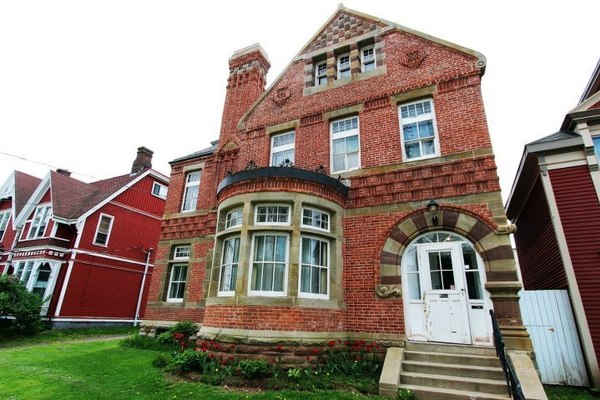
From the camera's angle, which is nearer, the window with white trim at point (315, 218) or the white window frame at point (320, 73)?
the window with white trim at point (315, 218)

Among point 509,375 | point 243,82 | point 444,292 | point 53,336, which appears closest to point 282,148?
point 243,82

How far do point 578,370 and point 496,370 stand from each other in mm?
2796

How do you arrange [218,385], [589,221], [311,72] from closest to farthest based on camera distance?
[218,385] < [589,221] < [311,72]

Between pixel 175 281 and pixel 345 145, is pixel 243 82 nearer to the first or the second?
pixel 345 145

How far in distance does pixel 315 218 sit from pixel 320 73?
6352 millimetres

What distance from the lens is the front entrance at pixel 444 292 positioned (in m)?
7.36

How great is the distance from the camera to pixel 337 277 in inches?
340

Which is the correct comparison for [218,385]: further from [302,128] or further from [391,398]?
[302,128]

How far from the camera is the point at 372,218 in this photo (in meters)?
9.09

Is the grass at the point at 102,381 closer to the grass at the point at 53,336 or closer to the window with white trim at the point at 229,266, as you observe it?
the window with white trim at the point at 229,266

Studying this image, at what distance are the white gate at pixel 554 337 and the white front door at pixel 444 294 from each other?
2.05 metres

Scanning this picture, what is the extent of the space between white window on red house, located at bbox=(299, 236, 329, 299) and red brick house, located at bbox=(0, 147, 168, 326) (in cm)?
1564

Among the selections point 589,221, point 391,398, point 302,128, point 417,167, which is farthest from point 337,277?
point 589,221

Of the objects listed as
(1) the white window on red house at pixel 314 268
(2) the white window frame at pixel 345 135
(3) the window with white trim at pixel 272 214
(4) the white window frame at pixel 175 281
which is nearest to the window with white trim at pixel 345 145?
(2) the white window frame at pixel 345 135
